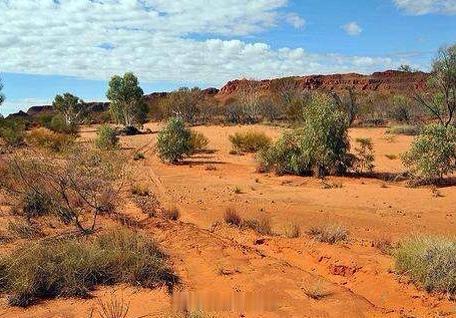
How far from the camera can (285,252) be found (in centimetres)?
1114

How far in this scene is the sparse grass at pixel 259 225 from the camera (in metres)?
12.6

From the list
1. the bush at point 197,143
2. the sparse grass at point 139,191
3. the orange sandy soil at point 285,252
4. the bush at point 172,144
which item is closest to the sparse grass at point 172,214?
the orange sandy soil at point 285,252

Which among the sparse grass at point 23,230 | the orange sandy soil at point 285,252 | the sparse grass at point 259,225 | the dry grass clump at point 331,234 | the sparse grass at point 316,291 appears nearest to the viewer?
the orange sandy soil at point 285,252

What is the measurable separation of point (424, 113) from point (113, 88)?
114 feet

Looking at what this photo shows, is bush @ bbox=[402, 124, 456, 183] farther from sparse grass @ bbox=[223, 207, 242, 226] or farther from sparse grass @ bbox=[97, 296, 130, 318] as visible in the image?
sparse grass @ bbox=[97, 296, 130, 318]

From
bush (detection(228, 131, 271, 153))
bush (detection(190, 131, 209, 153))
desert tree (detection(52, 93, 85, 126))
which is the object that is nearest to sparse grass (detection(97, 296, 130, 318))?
bush (detection(190, 131, 209, 153))

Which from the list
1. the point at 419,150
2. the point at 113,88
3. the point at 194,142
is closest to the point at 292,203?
the point at 419,150

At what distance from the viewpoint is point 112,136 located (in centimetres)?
3341

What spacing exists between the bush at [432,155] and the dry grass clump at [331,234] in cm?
757

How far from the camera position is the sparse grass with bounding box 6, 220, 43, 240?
1152cm

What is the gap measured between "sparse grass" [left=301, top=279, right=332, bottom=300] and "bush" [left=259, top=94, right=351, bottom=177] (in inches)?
475

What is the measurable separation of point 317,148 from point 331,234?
31.6ft

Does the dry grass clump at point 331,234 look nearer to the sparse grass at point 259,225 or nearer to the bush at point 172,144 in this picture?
the sparse grass at point 259,225

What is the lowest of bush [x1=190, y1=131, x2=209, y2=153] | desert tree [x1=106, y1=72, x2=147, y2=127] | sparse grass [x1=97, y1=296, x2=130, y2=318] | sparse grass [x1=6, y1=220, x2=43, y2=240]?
sparse grass [x1=97, y1=296, x2=130, y2=318]
